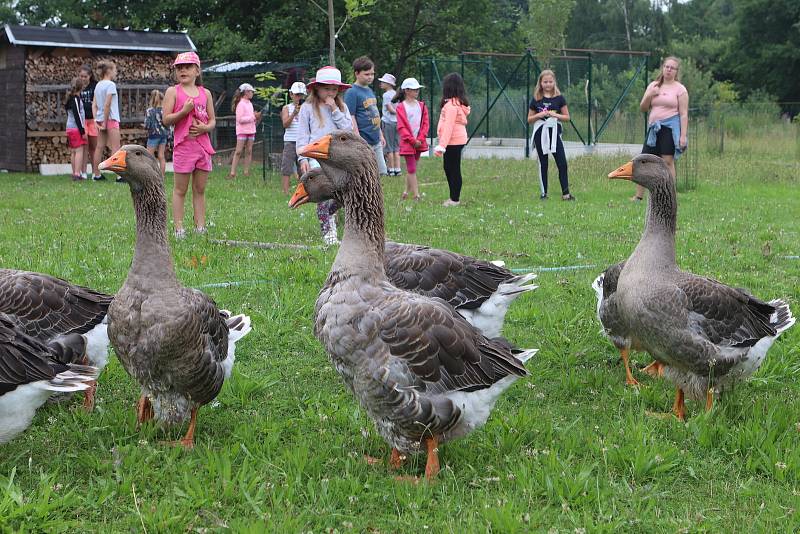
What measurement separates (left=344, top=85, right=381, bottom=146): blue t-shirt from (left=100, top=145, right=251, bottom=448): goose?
7403mm

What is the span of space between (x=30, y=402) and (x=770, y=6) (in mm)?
50631

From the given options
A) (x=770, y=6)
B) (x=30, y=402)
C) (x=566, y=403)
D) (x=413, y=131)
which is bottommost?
(x=566, y=403)

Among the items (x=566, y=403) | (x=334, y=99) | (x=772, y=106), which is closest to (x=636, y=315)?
(x=566, y=403)

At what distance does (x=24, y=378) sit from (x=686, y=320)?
3.75 m

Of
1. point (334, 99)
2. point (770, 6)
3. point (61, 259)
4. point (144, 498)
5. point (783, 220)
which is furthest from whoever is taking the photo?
point (770, 6)

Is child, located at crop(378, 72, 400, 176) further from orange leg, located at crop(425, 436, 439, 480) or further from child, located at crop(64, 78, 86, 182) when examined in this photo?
orange leg, located at crop(425, 436, 439, 480)

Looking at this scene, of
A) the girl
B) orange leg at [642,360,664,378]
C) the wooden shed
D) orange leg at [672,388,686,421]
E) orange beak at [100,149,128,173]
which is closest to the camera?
orange beak at [100,149,128,173]

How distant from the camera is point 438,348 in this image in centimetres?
416

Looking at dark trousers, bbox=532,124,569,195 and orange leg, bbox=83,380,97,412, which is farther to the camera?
dark trousers, bbox=532,124,569,195

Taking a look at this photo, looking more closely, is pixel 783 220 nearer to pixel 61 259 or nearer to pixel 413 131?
pixel 413 131

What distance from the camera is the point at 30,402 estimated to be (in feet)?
13.5

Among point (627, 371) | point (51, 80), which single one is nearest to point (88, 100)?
point (51, 80)

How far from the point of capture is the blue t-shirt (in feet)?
39.9

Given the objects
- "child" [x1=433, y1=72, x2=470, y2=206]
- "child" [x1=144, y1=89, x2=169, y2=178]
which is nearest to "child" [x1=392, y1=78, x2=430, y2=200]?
"child" [x1=433, y1=72, x2=470, y2=206]
